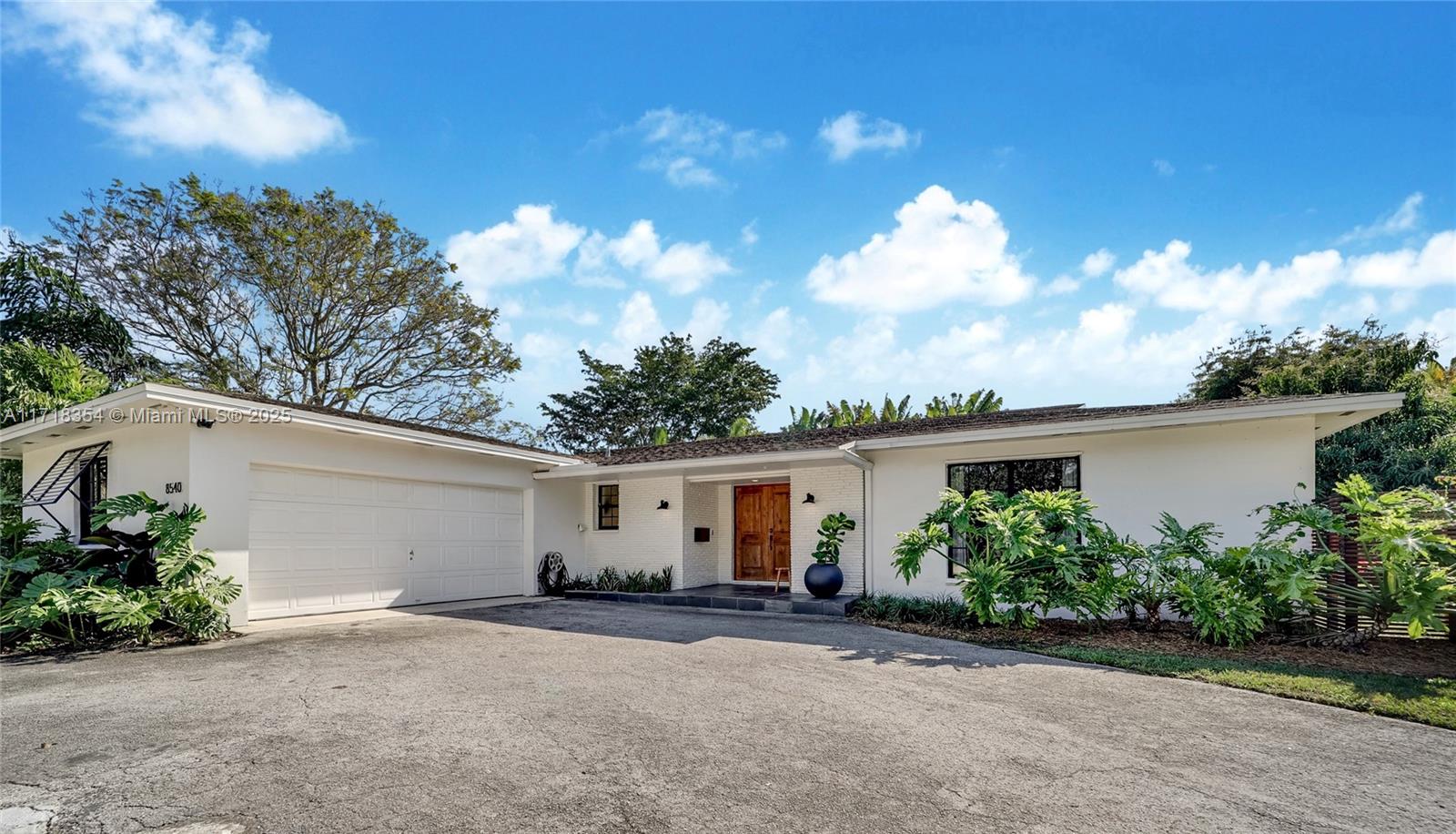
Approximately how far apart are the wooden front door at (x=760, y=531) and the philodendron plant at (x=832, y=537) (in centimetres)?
215

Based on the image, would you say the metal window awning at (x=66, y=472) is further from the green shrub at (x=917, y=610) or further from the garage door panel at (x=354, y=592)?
the green shrub at (x=917, y=610)

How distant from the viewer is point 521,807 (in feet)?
11.1

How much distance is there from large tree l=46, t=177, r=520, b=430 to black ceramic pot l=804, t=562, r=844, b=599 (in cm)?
1450

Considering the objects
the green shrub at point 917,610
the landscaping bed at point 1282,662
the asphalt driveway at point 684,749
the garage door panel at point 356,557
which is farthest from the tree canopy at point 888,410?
the asphalt driveway at point 684,749

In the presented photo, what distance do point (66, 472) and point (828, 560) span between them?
12264 mm

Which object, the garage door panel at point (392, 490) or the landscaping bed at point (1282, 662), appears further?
the garage door panel at point (392, 490)

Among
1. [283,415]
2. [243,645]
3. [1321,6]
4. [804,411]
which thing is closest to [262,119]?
[283,415]

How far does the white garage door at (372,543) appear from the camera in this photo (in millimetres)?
9672

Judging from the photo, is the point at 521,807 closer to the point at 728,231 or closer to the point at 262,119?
the point at 728,231

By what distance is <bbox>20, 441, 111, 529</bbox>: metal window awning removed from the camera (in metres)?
10.7

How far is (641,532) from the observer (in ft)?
47.4

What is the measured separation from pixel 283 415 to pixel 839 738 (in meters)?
8.36

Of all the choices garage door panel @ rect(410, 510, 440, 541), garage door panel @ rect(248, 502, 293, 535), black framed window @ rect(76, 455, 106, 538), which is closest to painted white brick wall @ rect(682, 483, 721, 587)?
garage door panel @ rect(410, 510, 440, 541)

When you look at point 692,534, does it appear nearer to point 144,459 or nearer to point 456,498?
point 456,498
